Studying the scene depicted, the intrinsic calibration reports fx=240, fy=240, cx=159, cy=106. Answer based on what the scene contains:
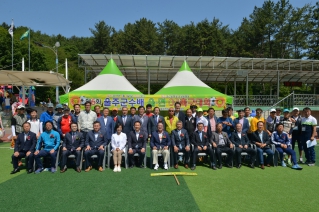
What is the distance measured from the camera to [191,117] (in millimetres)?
6621

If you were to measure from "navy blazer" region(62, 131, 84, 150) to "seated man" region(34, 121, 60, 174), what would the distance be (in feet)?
0.58

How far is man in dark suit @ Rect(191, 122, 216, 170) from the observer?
5.89 meters

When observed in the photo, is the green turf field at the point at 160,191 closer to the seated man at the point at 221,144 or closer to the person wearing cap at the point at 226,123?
the seated man at the point at 221,144

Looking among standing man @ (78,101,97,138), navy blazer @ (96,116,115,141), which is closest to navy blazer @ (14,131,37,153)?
standing man @ (78,101,97,138)

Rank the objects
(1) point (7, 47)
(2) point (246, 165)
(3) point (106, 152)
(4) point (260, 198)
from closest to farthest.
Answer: (4) point (260, 198) → (3) point (106, 152) → (2) point (246, 165) → (1) point (7, 47)

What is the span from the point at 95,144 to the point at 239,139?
11.8 ft

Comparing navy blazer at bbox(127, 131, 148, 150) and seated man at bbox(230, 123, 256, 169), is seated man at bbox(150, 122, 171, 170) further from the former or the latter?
seated man at bbox(230, 123, 256, 169)

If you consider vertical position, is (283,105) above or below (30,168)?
above

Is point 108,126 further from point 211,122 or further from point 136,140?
point 211,122

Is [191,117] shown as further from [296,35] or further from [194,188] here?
[296,35]

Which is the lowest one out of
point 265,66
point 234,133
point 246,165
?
point 246,165

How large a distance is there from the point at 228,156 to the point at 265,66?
12.2m

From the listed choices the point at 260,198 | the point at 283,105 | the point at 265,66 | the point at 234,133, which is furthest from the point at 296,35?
the point at 260,198

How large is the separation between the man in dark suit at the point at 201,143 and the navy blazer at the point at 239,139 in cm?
71
